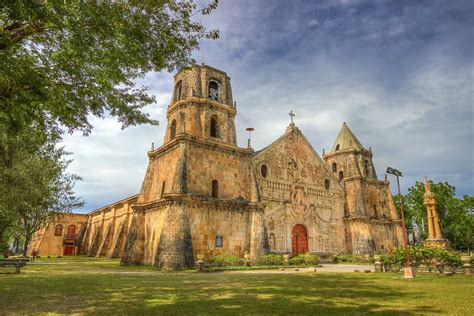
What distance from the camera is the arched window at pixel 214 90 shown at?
1041 inches

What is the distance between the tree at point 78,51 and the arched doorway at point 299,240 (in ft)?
69.6

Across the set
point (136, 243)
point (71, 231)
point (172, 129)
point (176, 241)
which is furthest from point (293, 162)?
point (71, 231)

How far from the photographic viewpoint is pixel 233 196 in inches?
946

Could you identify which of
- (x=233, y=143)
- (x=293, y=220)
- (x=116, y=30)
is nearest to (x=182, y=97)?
(x=233, y=143)

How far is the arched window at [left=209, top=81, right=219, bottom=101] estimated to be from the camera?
2645cm

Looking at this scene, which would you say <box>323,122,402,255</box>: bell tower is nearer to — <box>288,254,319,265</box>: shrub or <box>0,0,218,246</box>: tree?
<box>288,254,319,265</box>: shrub

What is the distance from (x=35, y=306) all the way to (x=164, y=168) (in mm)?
17517

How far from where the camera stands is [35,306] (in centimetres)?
706

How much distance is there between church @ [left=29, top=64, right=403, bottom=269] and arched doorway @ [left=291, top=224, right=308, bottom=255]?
0.29ft

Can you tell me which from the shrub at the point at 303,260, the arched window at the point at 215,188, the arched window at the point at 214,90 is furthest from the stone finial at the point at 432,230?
the arched window at the point at 214,90

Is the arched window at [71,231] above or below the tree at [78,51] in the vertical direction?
below

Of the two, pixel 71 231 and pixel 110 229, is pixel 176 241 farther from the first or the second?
pixel 71 231

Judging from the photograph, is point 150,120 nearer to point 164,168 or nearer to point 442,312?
point 442,312

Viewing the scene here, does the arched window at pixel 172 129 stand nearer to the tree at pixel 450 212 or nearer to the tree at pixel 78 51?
the tree at pixel 78 51
